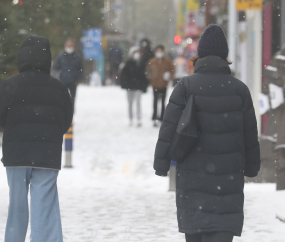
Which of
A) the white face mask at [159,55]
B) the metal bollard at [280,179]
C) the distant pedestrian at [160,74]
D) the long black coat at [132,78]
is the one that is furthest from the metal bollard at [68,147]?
the white face mask at [159,55]

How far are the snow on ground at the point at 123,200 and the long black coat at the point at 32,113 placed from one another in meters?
1.64

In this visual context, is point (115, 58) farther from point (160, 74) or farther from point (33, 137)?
point (33, 137)

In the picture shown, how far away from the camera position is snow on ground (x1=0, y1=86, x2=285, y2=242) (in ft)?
22.5

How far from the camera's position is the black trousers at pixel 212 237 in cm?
445

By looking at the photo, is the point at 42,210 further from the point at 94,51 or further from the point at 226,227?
the point at 94,51

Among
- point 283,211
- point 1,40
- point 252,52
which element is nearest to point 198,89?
point 283,211

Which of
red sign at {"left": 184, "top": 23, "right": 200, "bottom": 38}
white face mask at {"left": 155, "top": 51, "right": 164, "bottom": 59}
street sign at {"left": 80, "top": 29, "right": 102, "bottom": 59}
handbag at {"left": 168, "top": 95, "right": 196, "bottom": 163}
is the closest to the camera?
handbag at {"left": 168, "top": 95, "right": 196, "bottom": 163}

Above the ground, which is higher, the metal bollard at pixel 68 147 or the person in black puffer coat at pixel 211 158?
the person in black puffer coat at pixel 211 158

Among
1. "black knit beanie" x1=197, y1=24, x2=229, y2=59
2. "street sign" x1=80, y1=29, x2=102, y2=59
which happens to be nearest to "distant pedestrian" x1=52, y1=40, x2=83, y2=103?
"black knit beanie" x1=197, y1=24, x2=229, y2=59

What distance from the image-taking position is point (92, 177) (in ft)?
34.8

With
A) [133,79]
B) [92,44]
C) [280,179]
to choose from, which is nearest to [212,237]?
[280,179]

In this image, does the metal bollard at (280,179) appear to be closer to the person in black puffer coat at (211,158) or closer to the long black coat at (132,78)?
the person in black puffer coat at (211,158)

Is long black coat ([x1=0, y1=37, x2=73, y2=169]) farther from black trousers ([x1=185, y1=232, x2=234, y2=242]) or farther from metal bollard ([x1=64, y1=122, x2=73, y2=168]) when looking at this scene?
metal bollard ([x1=64, y1=122, x2=73, y2=168])

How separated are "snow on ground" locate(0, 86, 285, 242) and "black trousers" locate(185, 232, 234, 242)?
2.01 meters
